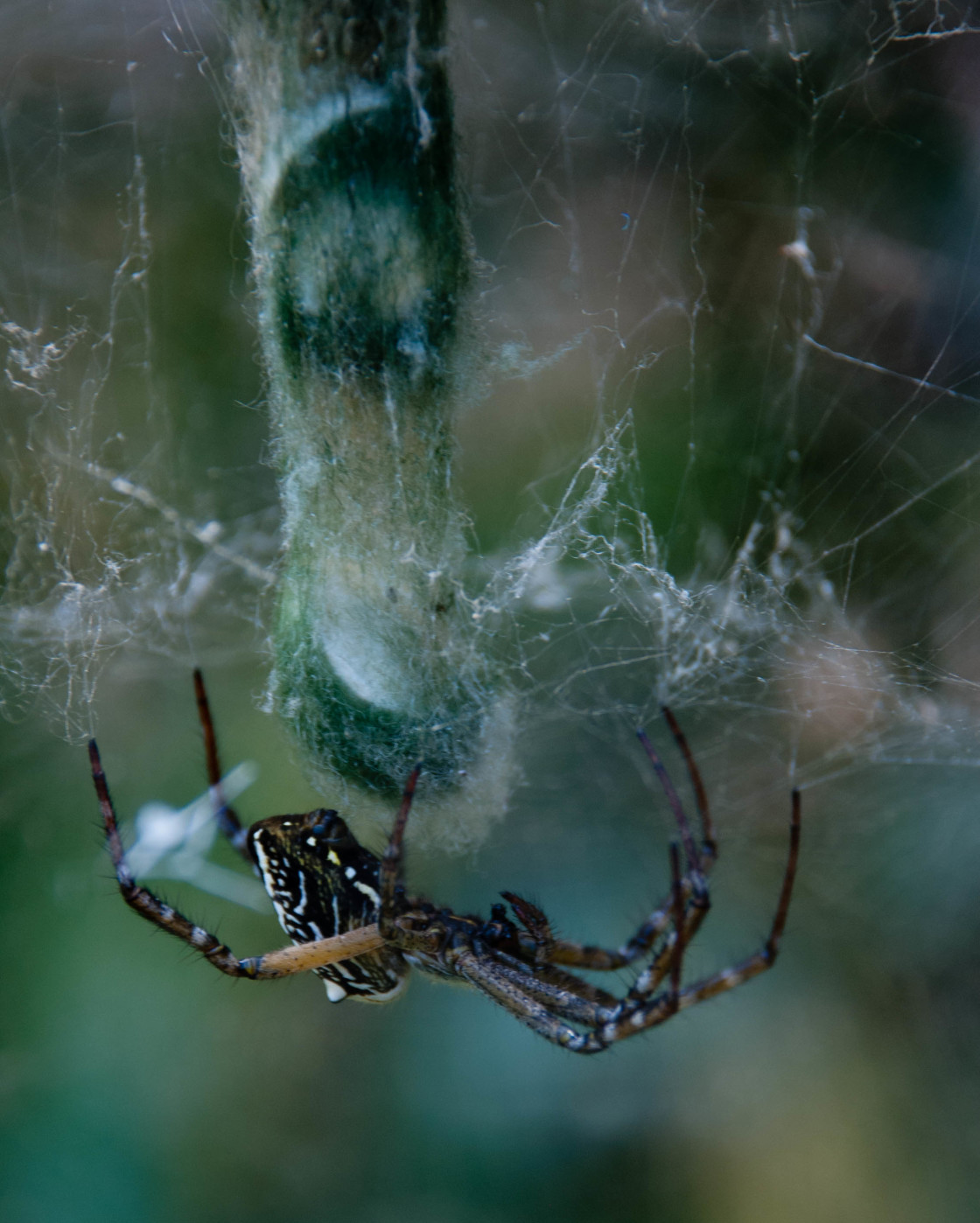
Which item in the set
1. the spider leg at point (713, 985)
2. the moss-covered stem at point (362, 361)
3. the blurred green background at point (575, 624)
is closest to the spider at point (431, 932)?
the spider leg at point (713, 985)

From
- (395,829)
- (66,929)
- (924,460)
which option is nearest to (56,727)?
(66,929)

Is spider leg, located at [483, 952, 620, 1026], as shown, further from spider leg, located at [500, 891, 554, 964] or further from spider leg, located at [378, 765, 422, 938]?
spider leg, located at [378, 765, 422, 938]

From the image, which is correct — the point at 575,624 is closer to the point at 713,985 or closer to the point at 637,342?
the point at 637,342

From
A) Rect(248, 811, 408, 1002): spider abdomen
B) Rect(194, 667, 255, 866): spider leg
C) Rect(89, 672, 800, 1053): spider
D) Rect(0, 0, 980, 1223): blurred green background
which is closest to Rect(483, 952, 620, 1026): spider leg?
Rect(89, 672, 800, 1053): spider

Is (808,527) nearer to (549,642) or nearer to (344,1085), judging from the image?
(549,642)

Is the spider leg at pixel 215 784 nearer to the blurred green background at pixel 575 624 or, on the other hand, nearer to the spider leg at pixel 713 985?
the blurred green background at pixel 575 624
